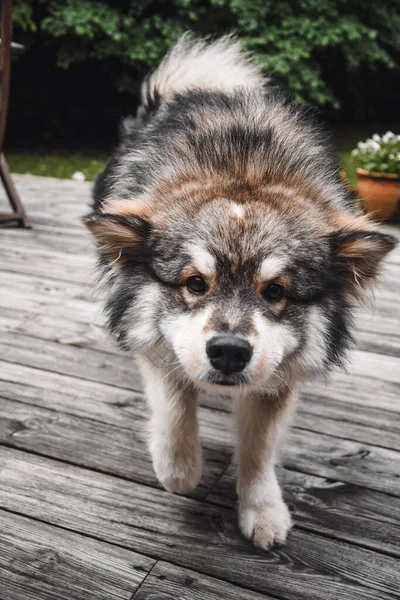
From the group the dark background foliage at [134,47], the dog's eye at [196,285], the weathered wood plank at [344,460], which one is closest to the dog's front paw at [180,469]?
the weathered wood plank at [344,460]

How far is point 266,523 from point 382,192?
3.16 meters

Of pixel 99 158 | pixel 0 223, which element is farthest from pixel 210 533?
pixel 99 158

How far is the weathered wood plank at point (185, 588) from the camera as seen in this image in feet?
4.21

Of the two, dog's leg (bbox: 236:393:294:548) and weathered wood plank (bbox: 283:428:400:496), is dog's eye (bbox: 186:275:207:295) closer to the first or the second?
dog's leg (bbox: 236:393:294:548)

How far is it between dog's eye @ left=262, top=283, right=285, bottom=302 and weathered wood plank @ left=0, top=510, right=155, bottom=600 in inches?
26.8

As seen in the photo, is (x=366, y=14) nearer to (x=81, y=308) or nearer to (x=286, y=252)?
(x=81, y=308)

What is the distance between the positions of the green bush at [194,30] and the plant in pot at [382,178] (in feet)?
10.5

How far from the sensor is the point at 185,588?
1305 mm

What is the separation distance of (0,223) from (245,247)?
9.37 ft

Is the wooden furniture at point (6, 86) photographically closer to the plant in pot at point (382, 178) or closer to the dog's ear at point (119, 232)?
the dog's ear at point (119, 232)

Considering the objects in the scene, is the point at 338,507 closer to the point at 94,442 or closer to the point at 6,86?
the point at 94,442

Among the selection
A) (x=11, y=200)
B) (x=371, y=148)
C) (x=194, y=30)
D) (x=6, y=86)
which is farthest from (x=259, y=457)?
(x=194, y=30)

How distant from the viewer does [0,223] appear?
3.78 m

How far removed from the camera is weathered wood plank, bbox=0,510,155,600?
1.28 metres
